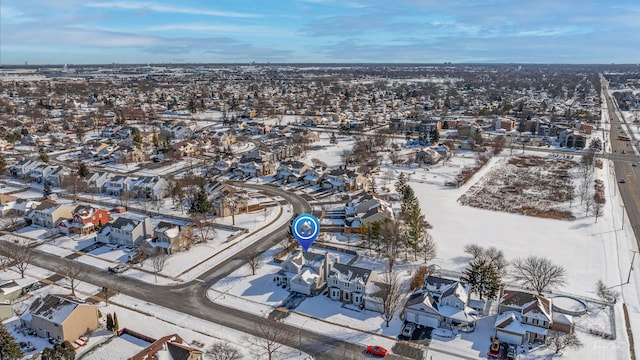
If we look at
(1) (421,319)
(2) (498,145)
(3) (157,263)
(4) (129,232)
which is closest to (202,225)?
(4) (129,232)

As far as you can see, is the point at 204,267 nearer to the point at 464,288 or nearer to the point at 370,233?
the point at 370,233

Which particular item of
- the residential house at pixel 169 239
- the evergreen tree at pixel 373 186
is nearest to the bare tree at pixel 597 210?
the evergreen tree at pixel 373 186

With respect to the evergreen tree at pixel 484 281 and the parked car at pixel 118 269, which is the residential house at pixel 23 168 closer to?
the parked car at pixel 118 269

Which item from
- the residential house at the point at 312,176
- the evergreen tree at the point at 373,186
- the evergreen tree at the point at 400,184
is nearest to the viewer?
the evergreen tree at the point at 400,184

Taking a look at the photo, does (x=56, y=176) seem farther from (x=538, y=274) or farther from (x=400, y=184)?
(x=538, y=274)

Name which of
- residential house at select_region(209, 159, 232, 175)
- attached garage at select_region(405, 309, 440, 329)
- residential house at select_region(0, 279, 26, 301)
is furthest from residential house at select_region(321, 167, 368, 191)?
residential house at select_region(0, 279, 26, 301)

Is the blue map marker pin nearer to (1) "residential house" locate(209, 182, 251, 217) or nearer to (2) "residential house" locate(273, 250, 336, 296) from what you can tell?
(2) "residential house" locate(273, 250, 336, 296)
